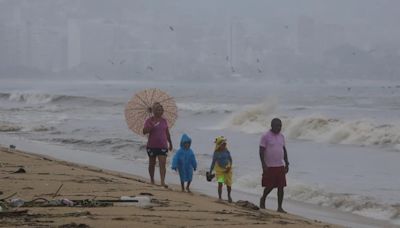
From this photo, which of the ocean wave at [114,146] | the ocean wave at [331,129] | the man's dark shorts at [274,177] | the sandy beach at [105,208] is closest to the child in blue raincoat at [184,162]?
the sandy beach at [105,208]

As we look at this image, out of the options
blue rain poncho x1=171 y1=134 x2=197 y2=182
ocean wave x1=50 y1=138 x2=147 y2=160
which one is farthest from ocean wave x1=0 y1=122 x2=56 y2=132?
blue rain poncho x1=171 y1=134 x2=197 y2=182

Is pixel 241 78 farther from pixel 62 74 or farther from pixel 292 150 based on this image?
pixel 292 150

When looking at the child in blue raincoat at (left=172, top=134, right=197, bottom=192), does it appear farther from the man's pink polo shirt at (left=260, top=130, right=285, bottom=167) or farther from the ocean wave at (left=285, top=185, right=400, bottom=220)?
the ocean wave at (left=285, top=185, right=400, bottom=220)

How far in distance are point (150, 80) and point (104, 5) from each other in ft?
134

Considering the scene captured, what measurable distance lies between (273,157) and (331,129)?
1798 centimetres

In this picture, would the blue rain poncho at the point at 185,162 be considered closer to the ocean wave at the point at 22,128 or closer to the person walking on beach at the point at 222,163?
the person walking on beach at the point at 222,163

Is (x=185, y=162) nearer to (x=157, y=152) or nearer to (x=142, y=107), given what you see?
(x=157, y=152)

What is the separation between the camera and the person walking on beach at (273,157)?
941 centimetres

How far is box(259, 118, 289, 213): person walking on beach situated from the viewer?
9414mm

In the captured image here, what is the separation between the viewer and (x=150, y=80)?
445 feet

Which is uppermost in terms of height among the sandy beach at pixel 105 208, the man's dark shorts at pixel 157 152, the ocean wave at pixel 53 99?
the ocean wave at pixel 53 99

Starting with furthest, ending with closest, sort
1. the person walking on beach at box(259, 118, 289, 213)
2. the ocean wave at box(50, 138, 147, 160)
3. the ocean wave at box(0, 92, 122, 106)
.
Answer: the ocean wave at box(0, 92, 122, 106), the ocean wave at box(50, 138, 147, 160), the person walking on beach at box(259, 118, 289, 213)

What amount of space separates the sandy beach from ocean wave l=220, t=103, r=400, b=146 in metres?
15.3

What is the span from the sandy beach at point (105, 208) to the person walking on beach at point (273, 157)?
461 millimetres
